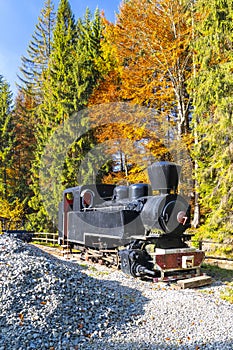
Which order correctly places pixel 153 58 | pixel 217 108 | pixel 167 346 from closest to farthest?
pixel 167 346 < pixel 217 108 < pixel 153 58

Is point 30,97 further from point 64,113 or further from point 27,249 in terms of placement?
point 27,249

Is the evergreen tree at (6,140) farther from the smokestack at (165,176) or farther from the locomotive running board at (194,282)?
the locomotive running board at (194,282)

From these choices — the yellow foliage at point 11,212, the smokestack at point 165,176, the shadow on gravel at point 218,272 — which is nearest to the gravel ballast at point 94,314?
the shadow on gravel at point 218,272

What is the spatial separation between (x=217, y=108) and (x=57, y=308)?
23.1 ft

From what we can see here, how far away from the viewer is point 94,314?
496cm

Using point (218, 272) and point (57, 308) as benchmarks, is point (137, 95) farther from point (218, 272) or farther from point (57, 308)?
point (57, 308)

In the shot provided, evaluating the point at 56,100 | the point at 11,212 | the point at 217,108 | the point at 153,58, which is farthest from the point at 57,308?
the point at 11,212

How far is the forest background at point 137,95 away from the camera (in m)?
9.56

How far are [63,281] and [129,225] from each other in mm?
3351

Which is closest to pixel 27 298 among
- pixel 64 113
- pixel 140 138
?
pixel 140 138

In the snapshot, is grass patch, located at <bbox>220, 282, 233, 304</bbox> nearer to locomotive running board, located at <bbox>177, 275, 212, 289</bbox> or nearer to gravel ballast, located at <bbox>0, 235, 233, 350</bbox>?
gravel ballast, located at <bbox>0, 235, 233, 350</bbox>

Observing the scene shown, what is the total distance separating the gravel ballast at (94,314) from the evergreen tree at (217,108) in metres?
3.11

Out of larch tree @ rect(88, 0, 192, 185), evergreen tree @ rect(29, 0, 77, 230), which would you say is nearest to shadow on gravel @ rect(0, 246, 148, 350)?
larch tree @ rect(88, 0, 192, 185)

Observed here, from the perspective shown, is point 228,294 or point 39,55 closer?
point 228,294
